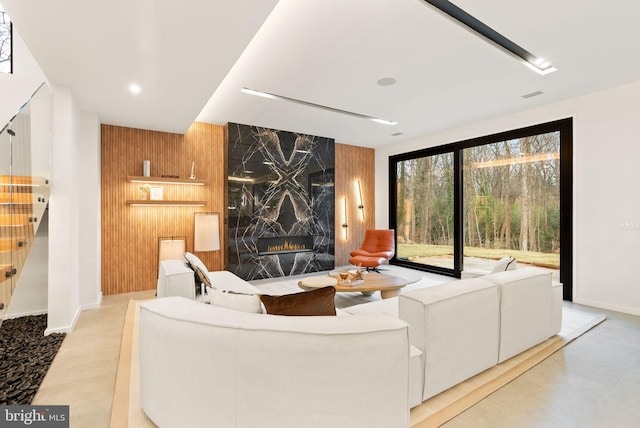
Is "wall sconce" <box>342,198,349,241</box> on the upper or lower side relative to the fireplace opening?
upper

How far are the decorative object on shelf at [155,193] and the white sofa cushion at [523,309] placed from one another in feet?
14.8

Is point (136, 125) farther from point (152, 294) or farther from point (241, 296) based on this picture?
point (241, 296)

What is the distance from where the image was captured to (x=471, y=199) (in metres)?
5.53

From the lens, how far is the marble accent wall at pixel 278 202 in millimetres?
5312

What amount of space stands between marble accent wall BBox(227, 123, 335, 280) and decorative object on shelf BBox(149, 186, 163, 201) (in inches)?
41.2

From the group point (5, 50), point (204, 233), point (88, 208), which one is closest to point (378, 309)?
point (204, 233)

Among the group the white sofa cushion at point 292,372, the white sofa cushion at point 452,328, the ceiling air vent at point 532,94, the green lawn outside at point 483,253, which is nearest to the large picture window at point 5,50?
the white sofa cushion at point 292,372

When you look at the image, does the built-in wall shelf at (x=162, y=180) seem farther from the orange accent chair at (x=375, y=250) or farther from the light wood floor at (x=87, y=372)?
the orange accent chair at (x=375, y=250)

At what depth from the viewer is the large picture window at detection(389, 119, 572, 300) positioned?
4426mm

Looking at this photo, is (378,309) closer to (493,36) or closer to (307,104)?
(493,36)

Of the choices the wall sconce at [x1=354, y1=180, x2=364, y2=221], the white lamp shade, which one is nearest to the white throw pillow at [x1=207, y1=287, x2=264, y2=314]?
the white lamp shade

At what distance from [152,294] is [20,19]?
3.46 m

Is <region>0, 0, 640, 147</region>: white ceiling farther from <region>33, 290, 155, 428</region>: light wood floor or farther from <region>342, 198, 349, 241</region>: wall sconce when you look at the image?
<region>342, 198, 349, 241</region>: wall sconce

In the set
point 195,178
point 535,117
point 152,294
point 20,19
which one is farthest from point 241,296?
point 535,117
